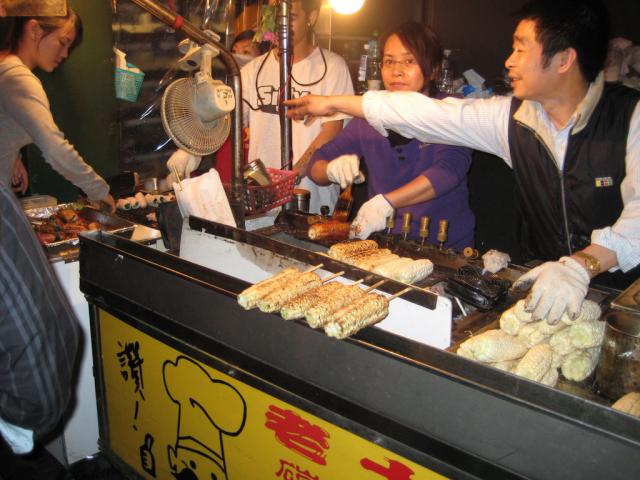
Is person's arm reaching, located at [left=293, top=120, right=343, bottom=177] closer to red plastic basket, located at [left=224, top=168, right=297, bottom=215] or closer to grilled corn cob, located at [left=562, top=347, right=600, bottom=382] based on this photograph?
red plastic basket, located at [left=224, top=168, right=297, bottom=215]

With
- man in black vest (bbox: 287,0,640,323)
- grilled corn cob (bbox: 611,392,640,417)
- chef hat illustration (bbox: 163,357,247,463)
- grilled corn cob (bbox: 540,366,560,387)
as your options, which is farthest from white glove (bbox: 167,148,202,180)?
grilled corn cob (bbox: 611,392,640,417)

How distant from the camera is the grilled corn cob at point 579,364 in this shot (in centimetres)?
170

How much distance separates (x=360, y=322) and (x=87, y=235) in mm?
1686

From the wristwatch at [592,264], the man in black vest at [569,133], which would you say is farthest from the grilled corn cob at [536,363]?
the wristwatch at [592,264]

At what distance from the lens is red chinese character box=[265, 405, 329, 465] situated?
177 centimetres

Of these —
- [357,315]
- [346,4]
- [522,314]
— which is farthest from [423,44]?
[357,315]

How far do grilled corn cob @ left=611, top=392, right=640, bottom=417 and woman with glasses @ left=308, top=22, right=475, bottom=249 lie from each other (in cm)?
160

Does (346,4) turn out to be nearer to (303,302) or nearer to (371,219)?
(371,219)

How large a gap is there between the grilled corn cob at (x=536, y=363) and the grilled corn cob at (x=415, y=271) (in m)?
0.62

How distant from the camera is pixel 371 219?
2867 millimetres

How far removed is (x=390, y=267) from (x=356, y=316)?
690 mm

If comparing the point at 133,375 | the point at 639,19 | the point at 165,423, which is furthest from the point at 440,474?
the point at 639,19

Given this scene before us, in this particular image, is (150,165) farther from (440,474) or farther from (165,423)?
(440,474)

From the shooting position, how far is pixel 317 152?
3.79m
